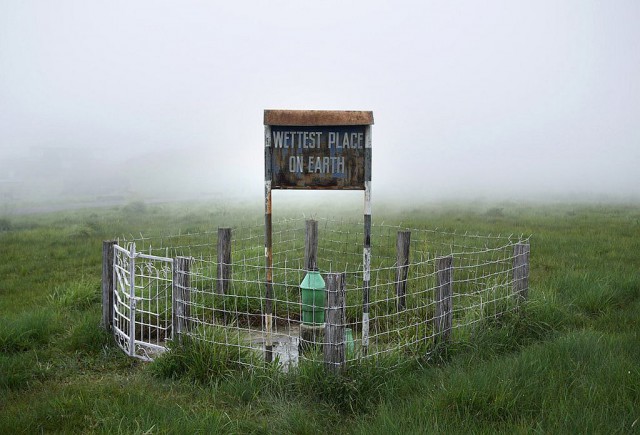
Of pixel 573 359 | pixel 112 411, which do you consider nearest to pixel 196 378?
pixel 112 411

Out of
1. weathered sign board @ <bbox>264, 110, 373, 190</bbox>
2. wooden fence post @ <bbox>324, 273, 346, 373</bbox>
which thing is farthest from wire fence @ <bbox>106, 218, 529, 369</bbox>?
weathered sign board @ <bbox>264, 110, 373, 190</bbox>

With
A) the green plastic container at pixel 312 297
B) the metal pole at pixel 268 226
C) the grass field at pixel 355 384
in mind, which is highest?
the metal pole at pixel 268 226

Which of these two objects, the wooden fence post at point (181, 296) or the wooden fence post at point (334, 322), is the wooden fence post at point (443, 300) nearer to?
the wooden fence post at point (334, 322)

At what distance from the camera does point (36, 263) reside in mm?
15367

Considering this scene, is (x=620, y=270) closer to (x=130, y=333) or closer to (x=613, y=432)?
(x=613, y=432)

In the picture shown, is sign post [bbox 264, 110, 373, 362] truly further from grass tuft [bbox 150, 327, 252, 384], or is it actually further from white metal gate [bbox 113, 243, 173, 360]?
white metal gate [bbox 113, 243, 173, 360]

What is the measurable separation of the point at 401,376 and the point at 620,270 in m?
8.27

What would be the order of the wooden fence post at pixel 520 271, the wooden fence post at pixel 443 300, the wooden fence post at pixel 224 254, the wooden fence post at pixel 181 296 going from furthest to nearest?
the wooden fence post at pixel 224 254 → the wooden fence post at pixel 520 271 → the wooden fence post at pixel 443 300 → the wooden fence post at pixel 181 296

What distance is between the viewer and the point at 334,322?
608cm

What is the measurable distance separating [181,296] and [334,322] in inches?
81.8

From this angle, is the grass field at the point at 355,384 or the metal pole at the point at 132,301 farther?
the metal pole at the point at 132,301

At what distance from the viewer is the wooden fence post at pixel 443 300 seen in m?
7.04

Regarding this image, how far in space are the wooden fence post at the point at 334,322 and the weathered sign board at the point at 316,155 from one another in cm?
117

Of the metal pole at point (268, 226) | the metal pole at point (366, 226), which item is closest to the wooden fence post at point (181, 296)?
the metal pole at point (268, 226)
